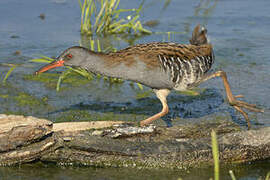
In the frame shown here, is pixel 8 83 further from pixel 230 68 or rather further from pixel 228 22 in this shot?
pixel 228 22

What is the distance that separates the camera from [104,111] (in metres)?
6.52

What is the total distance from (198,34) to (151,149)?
213cm

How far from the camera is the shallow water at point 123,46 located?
21.3 ft

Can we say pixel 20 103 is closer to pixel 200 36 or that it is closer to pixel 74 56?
pixel 74 56

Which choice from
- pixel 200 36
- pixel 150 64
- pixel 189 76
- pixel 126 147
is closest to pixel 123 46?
pixel 200 36

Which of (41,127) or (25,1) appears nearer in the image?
(41,127)

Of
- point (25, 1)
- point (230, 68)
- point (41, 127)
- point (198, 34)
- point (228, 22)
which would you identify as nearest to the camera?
point (41, 127)

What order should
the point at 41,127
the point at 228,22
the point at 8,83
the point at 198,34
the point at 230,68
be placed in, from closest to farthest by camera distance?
the point at 41,127, the point at 198,34, the point at 8,83, the point at 230,68, the point at 228,22

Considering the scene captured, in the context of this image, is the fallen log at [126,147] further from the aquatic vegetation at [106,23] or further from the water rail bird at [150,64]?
the aquatic vegetation at [106,23]

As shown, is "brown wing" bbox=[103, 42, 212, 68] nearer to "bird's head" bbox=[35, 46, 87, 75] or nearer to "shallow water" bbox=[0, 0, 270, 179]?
"bird's head" bbox=[35, 46, 87, 75]

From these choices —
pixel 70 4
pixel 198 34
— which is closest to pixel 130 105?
pixel 198 34

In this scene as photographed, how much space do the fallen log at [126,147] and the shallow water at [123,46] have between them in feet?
0.50

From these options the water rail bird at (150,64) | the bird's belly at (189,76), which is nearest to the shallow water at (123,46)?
the bird's belly at (189,76)

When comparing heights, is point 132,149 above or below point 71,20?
above
